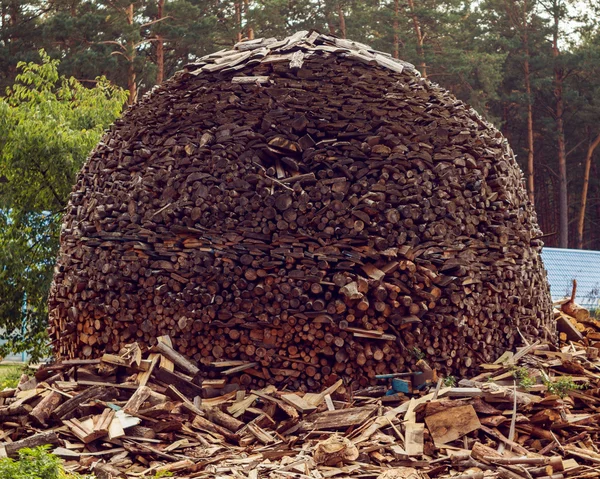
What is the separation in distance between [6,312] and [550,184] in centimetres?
2363

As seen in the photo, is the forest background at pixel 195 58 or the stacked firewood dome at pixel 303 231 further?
the forest background at pixel 195 58

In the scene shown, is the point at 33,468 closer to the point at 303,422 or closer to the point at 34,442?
the point at 34,442

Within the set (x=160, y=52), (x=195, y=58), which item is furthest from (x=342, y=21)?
(x=160, y=52)

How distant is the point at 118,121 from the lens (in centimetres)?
720

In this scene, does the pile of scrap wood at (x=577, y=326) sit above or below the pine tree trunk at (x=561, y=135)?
below

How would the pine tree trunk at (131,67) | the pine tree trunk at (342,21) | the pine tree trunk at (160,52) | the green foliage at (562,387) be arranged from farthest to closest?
the pine tree trunk at (342,21) < the pine tree trunk at (160,52) < the pine tree trunk at (131,67) < the green foliage at (562,387)

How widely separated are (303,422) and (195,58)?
53.9 feet

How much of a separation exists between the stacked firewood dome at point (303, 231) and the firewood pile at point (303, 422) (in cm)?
24

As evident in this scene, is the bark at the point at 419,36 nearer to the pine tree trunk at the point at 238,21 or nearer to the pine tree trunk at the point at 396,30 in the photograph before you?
the pine tree trunk at the point at 396,30

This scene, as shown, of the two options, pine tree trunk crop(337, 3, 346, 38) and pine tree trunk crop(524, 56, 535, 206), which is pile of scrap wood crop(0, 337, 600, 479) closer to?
pine tree trunk crop(337, 3, 346, 38)

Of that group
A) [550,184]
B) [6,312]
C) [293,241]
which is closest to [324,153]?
[293,241]

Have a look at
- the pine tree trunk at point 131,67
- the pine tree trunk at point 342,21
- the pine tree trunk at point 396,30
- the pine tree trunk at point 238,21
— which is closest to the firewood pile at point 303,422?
the pine tree trunk at point 131,67

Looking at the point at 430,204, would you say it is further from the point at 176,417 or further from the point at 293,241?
the point at 176,417

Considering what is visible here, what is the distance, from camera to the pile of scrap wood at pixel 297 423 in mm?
5043
